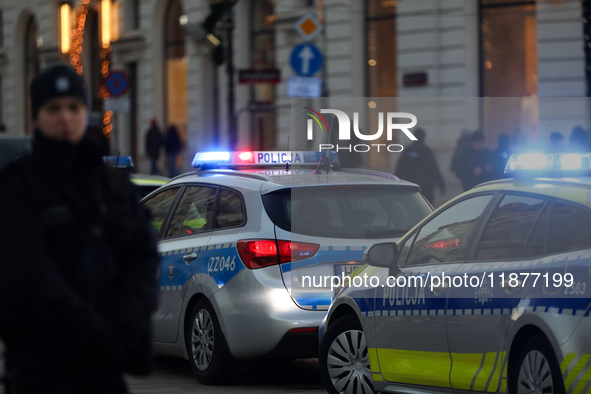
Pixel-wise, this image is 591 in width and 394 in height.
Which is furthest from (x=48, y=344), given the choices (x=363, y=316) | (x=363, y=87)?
(x=363, y=87)

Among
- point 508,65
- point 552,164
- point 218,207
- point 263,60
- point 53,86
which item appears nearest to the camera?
point 53,86

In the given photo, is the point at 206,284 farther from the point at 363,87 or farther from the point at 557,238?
the point at 363,87

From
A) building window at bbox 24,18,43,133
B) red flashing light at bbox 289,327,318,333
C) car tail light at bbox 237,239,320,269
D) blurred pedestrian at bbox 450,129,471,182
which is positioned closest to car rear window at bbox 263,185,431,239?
car tail light at bbox 237,239,320,269

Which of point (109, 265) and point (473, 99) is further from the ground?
point (473, 99)

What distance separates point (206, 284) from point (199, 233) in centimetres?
51

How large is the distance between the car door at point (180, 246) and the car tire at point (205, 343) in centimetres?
23

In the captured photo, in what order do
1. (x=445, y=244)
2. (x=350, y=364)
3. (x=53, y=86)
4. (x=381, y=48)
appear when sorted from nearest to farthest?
(x=53, y=86)
(x=445, y=244)
(x=350, y=364)
(x=381, y=48)

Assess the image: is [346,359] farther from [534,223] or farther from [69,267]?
[69,267]

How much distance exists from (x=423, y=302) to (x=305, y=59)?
36.6ft

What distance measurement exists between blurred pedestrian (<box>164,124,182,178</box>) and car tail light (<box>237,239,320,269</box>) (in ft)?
75.8

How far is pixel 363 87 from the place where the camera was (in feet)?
81.6

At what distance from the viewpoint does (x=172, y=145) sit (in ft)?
97.2

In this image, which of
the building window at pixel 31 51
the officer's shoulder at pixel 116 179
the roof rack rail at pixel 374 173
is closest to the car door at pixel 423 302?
the roof rack rail at pixel 374 173

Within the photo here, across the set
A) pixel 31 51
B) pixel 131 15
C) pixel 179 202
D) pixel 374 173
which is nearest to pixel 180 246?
pixel 179 202
